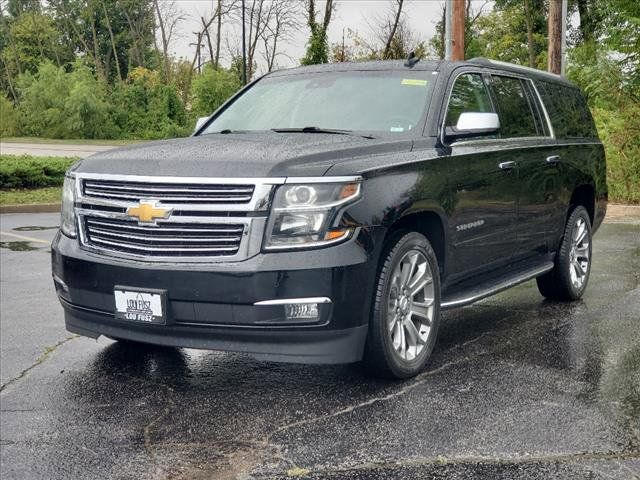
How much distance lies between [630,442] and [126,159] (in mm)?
3022

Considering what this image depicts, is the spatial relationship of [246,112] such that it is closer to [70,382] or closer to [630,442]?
[70,382]

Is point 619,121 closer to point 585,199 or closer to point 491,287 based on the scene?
point 585,199

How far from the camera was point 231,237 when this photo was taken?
449 centimetres

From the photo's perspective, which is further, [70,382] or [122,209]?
[70,382]

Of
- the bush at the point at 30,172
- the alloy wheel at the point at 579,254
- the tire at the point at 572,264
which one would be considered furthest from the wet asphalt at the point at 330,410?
the bush at the point at 30,172

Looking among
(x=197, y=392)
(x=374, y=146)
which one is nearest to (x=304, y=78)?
(x=374, y=146)

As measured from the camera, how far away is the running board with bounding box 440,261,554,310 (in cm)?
566

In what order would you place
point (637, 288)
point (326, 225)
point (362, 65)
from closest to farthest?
point (326, 225)
point (362, 65)
point (637, 288)

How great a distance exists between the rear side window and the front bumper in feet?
11.0

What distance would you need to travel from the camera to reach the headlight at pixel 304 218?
4469mm

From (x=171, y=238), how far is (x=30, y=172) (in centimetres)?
1631

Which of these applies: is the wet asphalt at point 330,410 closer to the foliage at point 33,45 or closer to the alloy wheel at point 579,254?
the alloy wheel at point 579,254

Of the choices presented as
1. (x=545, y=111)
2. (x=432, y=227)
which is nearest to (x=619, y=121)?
(x=545, y=111)

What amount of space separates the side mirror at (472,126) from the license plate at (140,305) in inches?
87.4
